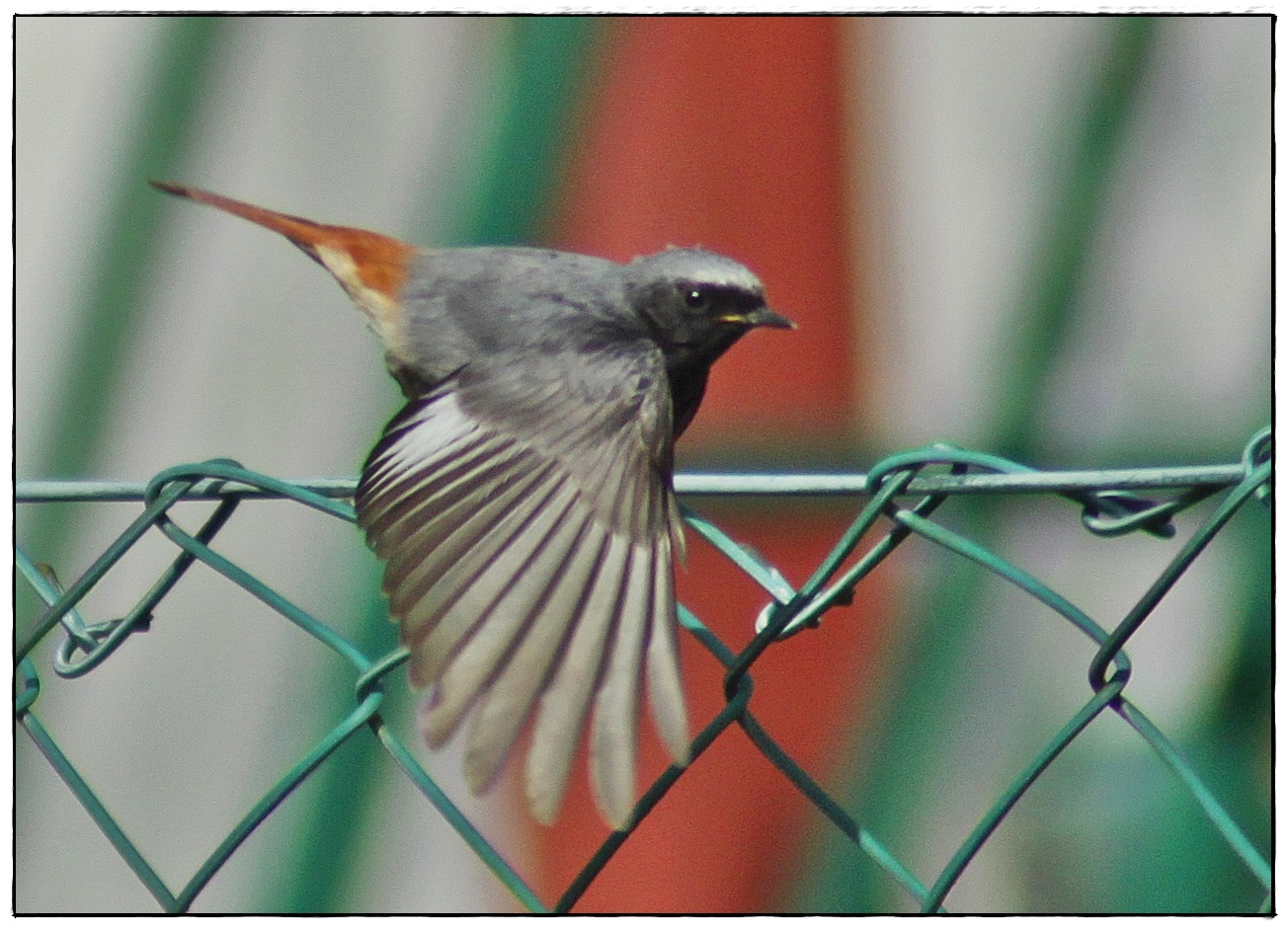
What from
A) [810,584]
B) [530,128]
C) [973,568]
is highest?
[530,128]

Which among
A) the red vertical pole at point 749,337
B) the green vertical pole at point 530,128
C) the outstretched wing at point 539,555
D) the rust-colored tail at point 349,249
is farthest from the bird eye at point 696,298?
the green vertical pole at point 530,128

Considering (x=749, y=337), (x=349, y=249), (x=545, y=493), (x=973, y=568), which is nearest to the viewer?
(x=545, y=493)

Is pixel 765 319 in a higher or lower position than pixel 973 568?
higher

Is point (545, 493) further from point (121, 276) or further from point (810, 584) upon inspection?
point (121, 276)

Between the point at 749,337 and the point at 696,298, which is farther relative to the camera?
the point at 749,337

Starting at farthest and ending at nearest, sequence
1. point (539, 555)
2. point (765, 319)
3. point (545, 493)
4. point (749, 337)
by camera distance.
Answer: point (749, 337), point (765, 319), point (545, 493), point (539, 555)

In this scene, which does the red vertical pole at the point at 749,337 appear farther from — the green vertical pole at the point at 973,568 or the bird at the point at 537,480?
the bird at the point at 537,480

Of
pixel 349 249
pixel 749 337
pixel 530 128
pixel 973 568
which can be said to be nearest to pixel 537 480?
pixel 349 249
